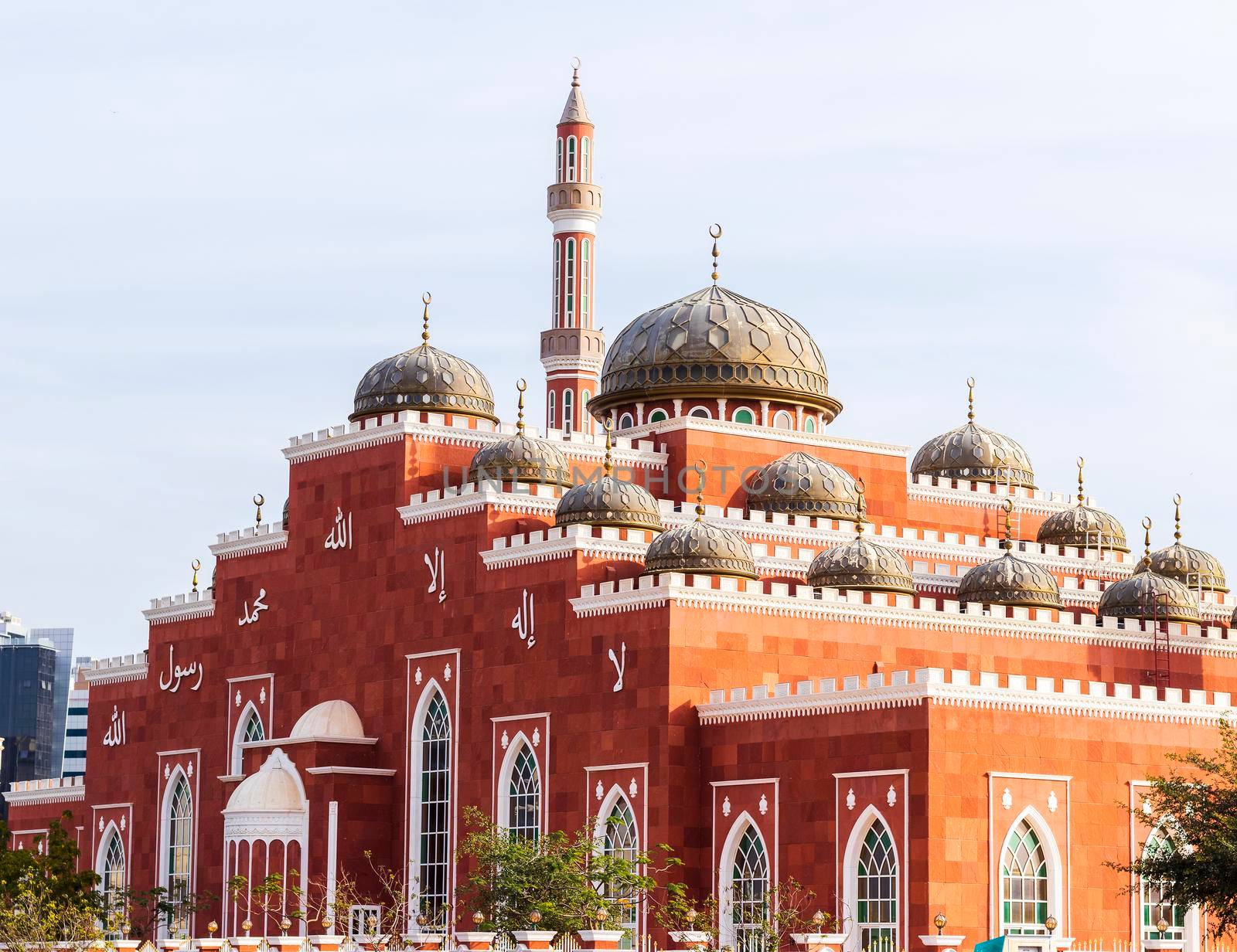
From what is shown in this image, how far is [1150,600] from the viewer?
5794 cm

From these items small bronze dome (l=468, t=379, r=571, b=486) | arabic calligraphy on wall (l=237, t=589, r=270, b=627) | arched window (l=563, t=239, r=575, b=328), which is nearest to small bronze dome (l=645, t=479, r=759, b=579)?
small bronze dome (l=468, t=379, r=571, b=486)

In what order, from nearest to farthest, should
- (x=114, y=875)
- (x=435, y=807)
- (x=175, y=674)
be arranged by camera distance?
(x=435, y=807) < (x=175, y=674) < (x=114, y=875)

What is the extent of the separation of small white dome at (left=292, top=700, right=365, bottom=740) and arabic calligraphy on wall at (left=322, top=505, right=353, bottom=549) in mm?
3838

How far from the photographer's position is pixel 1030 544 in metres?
62.9

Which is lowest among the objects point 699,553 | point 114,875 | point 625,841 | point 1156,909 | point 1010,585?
point 1156,909

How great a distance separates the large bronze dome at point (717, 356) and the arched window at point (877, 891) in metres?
17.9

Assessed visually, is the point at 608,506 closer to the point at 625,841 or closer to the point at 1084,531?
the point at 625,841

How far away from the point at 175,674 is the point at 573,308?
55.7 ft

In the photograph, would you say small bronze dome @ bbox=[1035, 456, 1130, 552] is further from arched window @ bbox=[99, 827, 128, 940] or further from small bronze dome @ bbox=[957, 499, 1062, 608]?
arched window @ bbox=[99, 827, 128, 940]

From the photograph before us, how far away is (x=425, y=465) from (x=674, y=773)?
38.1 ft

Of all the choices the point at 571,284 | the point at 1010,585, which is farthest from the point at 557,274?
the point at 1010,585

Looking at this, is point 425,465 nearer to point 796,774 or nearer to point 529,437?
point 529,437

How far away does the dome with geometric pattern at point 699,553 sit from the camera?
5109cm

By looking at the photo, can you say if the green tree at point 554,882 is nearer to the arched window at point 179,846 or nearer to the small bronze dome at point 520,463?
the small bronze dome at point 520,463
